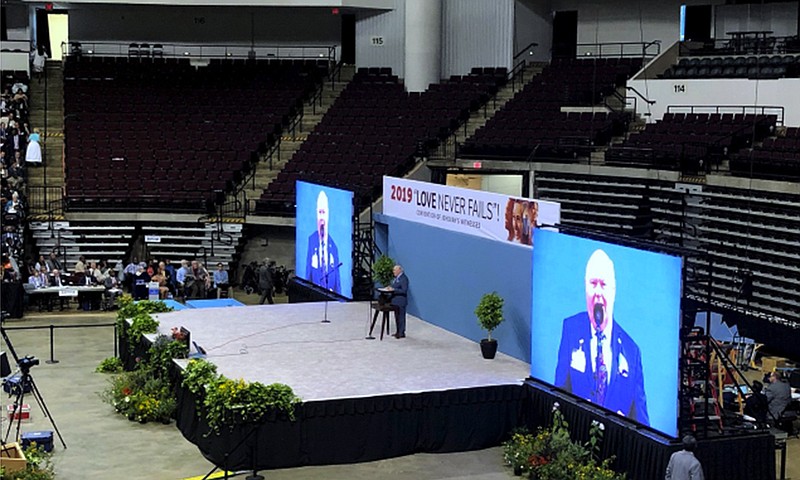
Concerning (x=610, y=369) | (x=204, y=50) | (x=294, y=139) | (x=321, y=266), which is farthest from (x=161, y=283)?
(x=204, y=50)

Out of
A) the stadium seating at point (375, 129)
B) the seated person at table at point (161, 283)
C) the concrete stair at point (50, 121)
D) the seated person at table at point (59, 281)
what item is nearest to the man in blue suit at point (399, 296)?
the seated person at table at point (161, 283)

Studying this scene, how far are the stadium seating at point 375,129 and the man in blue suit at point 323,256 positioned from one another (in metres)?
4.52

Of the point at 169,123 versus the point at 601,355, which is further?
the point at 169,123

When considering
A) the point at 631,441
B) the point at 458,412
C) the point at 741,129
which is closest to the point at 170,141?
the point at 741,129

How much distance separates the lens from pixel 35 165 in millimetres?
35469

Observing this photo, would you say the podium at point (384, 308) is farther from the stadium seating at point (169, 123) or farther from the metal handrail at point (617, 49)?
the metal handrail at point (617, 49)

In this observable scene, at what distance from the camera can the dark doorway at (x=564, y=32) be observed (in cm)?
4131

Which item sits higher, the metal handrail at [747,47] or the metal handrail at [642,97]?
the metal handrail at [747,47]

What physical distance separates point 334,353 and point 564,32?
23473 millimetres

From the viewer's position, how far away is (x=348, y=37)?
43688 mm

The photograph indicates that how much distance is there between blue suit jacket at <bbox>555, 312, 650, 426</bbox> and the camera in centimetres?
1630

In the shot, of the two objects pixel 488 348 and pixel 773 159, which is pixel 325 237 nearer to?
pixel 488 348

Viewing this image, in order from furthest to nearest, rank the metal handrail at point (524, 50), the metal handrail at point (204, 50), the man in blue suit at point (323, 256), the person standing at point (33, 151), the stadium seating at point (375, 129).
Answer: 1. the metal handrail at point (204, 50)
2. the metal handrail at point (524, 50)
3. the person standing at point (33, 151)
4. the stadium seating at point (375, 129)
5. the man in blue suit at point (323, 256)

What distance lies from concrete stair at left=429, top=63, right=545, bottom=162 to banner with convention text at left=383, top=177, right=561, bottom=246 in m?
9.84
